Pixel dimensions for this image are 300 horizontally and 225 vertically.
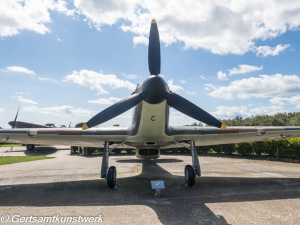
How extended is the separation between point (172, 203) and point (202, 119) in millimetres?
3219

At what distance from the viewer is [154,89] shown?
6.51 metres

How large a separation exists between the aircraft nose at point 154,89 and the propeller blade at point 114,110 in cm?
27

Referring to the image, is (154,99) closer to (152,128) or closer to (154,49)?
(152,128)

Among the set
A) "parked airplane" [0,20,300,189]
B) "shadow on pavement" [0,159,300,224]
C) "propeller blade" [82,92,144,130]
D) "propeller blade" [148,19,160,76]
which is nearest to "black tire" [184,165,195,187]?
"parked airplane" [0,20,300,189]

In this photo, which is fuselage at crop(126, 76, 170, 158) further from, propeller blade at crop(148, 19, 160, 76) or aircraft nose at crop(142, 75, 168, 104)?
propeller blade at crop(148, 19, 160, 76)

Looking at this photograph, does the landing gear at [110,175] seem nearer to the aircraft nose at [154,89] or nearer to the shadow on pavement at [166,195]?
the shadow on pavement at [166,195]

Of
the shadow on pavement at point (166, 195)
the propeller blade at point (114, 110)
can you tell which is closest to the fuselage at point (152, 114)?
the propeller blade at point (114, 110)

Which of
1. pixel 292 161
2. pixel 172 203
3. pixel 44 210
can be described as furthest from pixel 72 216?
pixel 292 161

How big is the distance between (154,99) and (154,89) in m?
0.37

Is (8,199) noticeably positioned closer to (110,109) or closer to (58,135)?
(58,135)

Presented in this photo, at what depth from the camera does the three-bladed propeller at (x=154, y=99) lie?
657 cm

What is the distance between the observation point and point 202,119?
6.87 m

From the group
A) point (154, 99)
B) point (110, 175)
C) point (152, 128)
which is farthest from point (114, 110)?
point (110, 175)

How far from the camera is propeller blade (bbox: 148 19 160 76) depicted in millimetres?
7055
